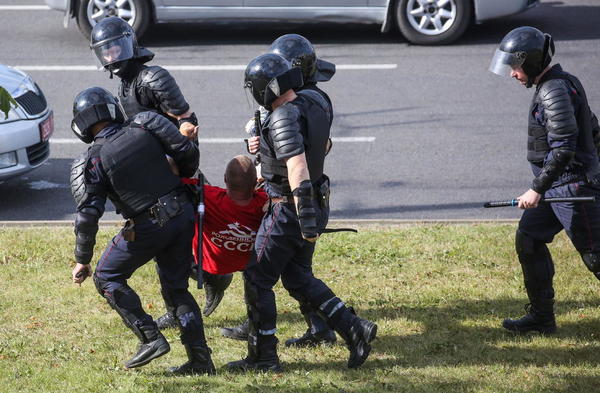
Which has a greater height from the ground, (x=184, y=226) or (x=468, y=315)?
(x=184, y=226)

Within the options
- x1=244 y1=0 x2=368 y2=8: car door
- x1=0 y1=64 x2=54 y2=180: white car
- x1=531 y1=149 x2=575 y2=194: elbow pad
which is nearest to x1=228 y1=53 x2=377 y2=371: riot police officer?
x1=531 y1=149 x2=575 y2=194: elbow pad

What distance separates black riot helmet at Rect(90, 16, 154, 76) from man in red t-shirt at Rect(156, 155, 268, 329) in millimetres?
1110

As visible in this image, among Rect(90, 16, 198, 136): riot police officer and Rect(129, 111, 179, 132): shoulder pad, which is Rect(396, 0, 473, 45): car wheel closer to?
Rect(90, 16, 198, 136): riot police officer

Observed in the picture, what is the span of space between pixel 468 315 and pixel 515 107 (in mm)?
5400

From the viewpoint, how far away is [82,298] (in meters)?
7.27

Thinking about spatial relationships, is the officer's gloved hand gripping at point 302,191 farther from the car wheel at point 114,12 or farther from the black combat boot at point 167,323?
the car wheel at point 114,12

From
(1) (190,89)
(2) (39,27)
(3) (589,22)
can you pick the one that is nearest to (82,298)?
(1) (190,89)

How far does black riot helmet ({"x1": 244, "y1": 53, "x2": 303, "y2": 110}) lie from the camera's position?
18.3 ft

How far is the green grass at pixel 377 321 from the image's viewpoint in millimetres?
5809

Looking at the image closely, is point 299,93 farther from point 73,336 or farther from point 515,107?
point 515,107

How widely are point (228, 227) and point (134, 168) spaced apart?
831 millimetres

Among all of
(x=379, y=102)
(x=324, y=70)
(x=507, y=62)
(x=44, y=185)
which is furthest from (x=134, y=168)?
(x=379, y=102)

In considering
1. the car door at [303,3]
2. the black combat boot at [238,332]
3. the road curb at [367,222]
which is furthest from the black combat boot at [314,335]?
the car door at [303,3]

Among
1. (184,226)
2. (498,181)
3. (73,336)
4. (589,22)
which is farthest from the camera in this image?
(589,22)
